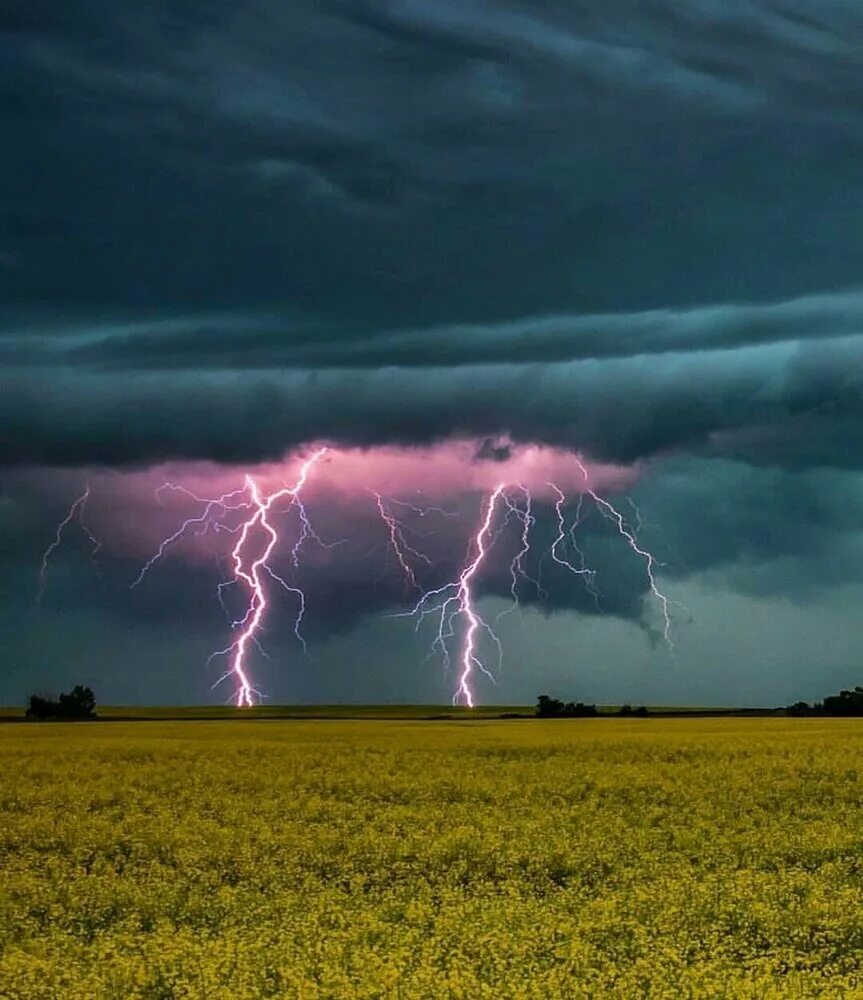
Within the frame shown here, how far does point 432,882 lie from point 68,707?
3529 inches

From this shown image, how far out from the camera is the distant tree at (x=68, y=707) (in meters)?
101

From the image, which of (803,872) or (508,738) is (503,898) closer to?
(803,872)

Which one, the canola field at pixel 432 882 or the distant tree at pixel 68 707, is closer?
the canola field at pixel 432 882

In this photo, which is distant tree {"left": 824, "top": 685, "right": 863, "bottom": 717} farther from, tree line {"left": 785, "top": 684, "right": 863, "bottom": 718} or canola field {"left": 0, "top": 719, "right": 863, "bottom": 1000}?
canola field {"left": 0, "top": 719, "right": 863, "bottom": 1000}

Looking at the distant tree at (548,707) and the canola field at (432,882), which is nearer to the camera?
the canola field at (432,882)

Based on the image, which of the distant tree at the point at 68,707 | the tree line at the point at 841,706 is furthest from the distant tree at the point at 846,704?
the distant tree at the point at 68,707

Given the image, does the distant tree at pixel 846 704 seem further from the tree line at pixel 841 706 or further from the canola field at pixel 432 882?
the canola field at pixel 432 882

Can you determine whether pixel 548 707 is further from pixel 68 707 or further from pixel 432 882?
pixel 432 882

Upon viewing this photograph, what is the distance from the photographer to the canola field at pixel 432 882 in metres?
13.8

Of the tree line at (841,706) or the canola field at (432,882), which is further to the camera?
the tree line at (841,706)

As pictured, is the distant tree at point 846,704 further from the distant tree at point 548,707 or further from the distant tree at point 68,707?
the distant tree at point 68,707

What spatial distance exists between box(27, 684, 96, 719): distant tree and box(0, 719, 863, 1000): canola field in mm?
66312

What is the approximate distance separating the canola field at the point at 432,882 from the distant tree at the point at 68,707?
66.3 meters

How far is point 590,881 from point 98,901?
765 cm
